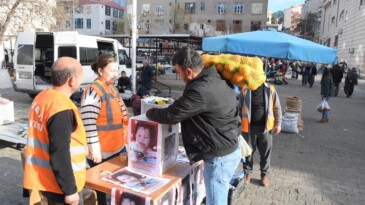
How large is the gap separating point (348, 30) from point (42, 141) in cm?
3743

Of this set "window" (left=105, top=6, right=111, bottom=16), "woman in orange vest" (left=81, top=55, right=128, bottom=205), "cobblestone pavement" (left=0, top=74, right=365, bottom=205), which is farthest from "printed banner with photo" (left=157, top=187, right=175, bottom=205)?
"window" (left=105, top=6, right=111, bottom=16)

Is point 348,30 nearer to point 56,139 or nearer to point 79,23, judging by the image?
point 56,139

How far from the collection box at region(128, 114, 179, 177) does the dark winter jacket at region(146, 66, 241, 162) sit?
0.38 ft

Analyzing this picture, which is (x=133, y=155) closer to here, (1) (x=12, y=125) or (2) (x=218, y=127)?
(2) (x=218, y=127)

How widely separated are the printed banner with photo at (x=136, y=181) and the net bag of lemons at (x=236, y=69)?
3.39 feet

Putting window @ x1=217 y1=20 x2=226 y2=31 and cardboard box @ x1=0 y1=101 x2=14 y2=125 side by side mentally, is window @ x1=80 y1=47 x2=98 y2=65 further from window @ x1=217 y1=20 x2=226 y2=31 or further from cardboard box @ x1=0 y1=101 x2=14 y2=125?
window @ x1=217 y1=20 x2=226 y2=31

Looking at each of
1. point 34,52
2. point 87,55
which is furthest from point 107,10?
point 34,52

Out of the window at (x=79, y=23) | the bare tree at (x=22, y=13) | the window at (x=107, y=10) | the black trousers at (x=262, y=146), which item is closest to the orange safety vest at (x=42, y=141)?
the black trousers at (x=262, y=146)

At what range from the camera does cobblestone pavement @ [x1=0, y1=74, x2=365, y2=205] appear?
428cm

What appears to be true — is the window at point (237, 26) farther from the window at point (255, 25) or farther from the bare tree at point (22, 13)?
the bare tree at point (22, 13)

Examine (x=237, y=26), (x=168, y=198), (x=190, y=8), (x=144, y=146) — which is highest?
(x=190, y=8)

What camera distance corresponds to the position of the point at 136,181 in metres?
2.56

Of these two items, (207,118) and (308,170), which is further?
(308,170)

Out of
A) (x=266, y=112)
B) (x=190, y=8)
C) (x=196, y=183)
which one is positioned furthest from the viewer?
(x=190, y=8)
